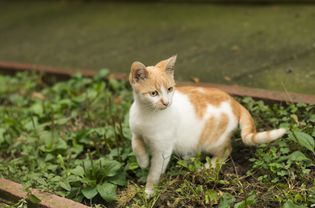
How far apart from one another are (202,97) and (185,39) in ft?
9.31

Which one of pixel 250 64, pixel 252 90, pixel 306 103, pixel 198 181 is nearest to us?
pixel 198 181

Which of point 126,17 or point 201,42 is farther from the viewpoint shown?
point 126,17

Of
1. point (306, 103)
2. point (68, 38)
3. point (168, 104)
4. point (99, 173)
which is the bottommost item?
point (68, 38)

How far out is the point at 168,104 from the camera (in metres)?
3.15

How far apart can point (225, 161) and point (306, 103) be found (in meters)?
0.82

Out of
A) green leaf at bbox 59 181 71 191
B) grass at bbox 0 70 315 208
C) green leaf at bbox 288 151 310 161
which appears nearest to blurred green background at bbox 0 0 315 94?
grass at bbox 0 70 315 208

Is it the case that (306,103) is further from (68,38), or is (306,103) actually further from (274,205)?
(68,38)

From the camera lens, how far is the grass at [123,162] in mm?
Answer: 3189

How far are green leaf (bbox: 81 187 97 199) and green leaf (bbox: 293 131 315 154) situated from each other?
1382mm

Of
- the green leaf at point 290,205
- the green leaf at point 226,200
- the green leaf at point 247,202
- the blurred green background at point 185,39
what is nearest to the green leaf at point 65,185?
the green leaf at point 226,200

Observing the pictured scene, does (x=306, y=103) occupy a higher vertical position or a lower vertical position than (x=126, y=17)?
higher

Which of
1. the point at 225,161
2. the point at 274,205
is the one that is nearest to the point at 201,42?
the point at 225,161

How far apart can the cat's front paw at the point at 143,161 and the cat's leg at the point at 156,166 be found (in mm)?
72

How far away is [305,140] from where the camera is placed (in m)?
3.29
